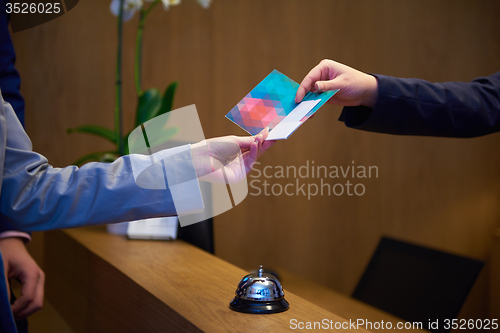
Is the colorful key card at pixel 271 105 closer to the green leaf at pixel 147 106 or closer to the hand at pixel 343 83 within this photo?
the hand at pixel 343 83

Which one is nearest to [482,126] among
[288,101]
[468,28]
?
[288,101]

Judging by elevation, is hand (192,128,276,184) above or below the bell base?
above

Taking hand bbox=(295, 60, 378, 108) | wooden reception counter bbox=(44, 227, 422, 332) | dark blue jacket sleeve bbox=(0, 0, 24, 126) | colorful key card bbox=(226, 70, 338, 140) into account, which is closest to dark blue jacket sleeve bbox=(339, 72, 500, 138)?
hand bbox=(295, 60, 378, 108)

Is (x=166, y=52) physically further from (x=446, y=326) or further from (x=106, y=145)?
(x=446, y=326)

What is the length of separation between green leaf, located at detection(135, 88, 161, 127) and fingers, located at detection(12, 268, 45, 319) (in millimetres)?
704

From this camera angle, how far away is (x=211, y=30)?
2.04 m

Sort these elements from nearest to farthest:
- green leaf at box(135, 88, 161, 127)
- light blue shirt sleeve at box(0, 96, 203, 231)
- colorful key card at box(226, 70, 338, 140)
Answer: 1. light blue shirt sleeve at box(0, 96, 203, 231)
2. colorful key card at box(226, 70, 338, 140)
3. green leaf at box(135, 88, 161, 127)

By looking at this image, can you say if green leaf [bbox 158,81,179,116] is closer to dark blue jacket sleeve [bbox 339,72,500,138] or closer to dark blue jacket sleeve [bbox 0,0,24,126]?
dark blue jacket sleeve [bbox 0,0,24,126]

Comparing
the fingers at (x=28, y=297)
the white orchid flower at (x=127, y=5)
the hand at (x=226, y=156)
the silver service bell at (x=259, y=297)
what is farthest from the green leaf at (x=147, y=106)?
the silver service bell at (x=259, y=297)

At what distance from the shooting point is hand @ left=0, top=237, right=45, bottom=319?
95cm

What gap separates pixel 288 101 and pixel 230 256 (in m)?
1.37

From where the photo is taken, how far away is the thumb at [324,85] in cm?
85

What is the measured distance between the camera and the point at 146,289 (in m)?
0.82

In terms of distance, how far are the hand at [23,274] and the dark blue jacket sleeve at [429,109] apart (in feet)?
2.44
